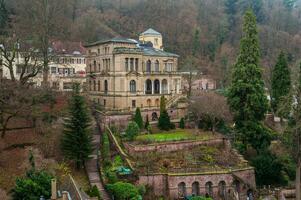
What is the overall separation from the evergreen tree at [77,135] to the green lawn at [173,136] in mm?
5822

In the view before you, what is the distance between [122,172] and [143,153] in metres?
3.75

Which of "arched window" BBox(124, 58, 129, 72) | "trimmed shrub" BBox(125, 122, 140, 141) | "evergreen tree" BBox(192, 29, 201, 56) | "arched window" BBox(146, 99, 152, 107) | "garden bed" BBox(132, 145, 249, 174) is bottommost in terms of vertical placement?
"garden bed" BBox(132, 145, 249, 174)

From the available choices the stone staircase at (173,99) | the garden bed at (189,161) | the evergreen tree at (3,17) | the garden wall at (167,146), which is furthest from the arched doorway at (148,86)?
the evergreen tree at (3,17)

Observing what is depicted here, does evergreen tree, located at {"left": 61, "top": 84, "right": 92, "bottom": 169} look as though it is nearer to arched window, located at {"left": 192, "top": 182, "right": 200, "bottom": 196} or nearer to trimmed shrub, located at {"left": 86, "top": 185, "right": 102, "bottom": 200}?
trimmed shrub, located at {"left": 86, "top": 185, "right": 102, "bottom": 200}

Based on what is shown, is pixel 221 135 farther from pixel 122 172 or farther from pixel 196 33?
pixel 196 33

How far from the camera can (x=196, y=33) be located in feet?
304

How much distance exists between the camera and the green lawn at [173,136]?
128 feet

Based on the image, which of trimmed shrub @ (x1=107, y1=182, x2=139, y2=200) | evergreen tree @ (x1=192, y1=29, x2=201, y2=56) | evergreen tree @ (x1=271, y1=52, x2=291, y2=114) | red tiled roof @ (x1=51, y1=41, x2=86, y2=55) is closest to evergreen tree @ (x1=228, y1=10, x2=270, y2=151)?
evergreen tree @ (x1=271, y1=52, x2=291, y2=114)

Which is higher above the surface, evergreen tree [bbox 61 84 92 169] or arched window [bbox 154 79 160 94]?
arched window [bbox 154 79 160 94]

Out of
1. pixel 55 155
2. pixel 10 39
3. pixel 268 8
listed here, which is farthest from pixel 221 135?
pixel 268 8

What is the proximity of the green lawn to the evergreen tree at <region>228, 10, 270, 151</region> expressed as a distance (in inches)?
148

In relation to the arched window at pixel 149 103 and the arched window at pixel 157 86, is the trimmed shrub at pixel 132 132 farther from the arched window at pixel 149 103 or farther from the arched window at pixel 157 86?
the arched window at pixel 157 86

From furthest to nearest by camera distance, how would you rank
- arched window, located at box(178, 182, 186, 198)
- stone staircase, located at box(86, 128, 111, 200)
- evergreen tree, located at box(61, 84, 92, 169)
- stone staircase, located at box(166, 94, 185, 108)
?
stone staircase, located at box(166, 94, 185, 108), arched window, located at box(178, 182, 186, 198), evergreen tree, located at box(61, 84, 92, 169), stone staircase, located at box(86, 128, 111, 200)

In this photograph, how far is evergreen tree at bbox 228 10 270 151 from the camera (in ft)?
136
